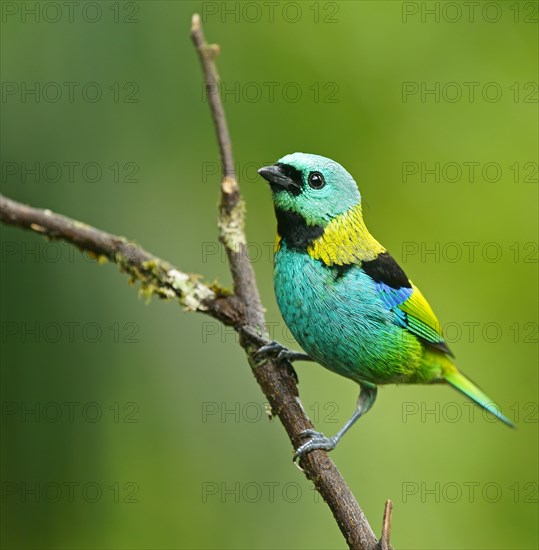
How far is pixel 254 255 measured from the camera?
16.1 ft

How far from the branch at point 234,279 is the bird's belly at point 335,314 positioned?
237 millimetres

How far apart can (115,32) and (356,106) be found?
1715 mm

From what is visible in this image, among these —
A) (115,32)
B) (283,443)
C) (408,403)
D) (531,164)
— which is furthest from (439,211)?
(115,32)

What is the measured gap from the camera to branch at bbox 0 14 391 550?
10.4 feet

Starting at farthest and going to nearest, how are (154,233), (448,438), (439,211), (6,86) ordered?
(439,211) → (448,438) → (154,233) → (6,86)

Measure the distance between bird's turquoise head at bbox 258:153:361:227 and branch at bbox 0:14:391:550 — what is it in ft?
0.69

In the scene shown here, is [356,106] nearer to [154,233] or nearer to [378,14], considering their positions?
[378,14]

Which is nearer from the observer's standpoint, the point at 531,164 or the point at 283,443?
the point at 283,443

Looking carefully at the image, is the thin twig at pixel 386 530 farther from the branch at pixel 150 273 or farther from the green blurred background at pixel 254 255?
the green blurred background at pixel 254 255

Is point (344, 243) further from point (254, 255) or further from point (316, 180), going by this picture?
point (254, 255)

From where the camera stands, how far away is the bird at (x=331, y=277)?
368 centimetres

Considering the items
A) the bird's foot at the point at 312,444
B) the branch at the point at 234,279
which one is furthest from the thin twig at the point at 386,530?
the bird's foot at the point at 312,444

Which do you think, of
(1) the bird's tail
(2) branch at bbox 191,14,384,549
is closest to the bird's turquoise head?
(2) branch at bbox 191,14,384,549

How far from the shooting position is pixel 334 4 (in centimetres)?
530
